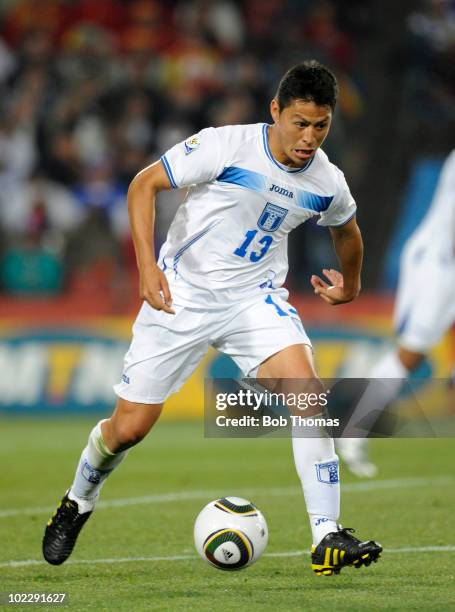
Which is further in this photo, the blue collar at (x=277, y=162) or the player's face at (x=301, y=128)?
→ the blue collar at (x=277, y=162)

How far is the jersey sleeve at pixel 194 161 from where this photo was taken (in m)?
5.48

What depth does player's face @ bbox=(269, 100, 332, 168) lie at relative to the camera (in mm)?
5324

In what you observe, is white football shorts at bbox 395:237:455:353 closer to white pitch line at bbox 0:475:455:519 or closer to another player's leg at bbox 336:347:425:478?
another player's leg at bbox 336:347:425:478

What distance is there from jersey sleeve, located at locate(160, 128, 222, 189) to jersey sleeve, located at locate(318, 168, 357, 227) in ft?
1.81

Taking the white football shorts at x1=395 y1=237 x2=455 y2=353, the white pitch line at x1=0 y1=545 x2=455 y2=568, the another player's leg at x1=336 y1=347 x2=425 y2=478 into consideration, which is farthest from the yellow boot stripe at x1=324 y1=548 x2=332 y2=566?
the white football shorts at x1=395 y1=237 x2=455 y2=353

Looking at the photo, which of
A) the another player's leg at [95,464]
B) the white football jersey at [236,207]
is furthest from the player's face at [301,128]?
the another player's leg at [95,464]

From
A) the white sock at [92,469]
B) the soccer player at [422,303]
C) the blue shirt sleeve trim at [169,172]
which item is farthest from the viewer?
the soccer player at [422,303]

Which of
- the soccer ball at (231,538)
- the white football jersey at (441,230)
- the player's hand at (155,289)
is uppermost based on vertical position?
the white football jersey at (441,230)

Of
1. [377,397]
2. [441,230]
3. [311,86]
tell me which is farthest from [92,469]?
[441,230]

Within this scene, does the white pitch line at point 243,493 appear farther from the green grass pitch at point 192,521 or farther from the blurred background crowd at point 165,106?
the blurred background crowd at point 165,106

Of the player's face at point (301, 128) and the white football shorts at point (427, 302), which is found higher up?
the player's face at point (301, 128)

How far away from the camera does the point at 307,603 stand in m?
4.88

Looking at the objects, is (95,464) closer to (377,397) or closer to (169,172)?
(169,172)

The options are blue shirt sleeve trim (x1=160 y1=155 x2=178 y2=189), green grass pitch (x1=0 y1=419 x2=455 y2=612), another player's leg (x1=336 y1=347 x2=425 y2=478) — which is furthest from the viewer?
another player's leg (x1=336 y1=347 x2=425 y2=478)
